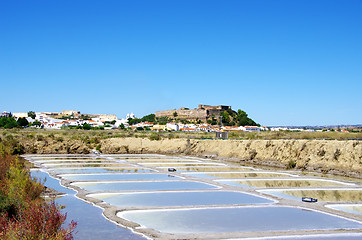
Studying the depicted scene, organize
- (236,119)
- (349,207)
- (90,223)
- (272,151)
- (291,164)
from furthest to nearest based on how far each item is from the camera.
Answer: (236,119) < (272,151) < (291,164) < (349,207) < (90,223)

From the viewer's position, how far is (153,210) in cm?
1030

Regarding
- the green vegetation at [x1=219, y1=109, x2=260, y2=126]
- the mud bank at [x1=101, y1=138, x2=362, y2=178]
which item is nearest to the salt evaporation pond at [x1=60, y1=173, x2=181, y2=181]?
the mud bank at [x1=101, y1=138, x2=362, y2=178]

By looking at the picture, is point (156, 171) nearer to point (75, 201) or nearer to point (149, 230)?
point (75, 201)

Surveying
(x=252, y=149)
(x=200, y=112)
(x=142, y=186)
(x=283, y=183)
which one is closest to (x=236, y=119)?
(x=200, y=112)

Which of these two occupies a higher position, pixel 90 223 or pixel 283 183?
pixel 283 183

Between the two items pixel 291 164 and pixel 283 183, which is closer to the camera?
pixel 283 183

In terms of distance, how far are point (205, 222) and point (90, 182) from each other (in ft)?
24.1

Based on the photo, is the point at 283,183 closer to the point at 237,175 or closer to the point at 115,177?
the point at 237,175

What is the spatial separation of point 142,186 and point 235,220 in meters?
5.81

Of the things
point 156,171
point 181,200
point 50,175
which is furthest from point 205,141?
point 181,200

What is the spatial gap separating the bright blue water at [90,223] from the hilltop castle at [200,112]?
284ft

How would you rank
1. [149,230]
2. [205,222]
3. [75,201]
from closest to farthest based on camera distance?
[149,230] → [205,222] → [75,201]

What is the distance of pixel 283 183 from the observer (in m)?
16.1

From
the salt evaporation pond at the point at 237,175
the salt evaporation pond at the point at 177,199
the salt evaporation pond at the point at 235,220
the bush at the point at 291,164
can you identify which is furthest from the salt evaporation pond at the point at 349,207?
the bush at the point at 291,164
